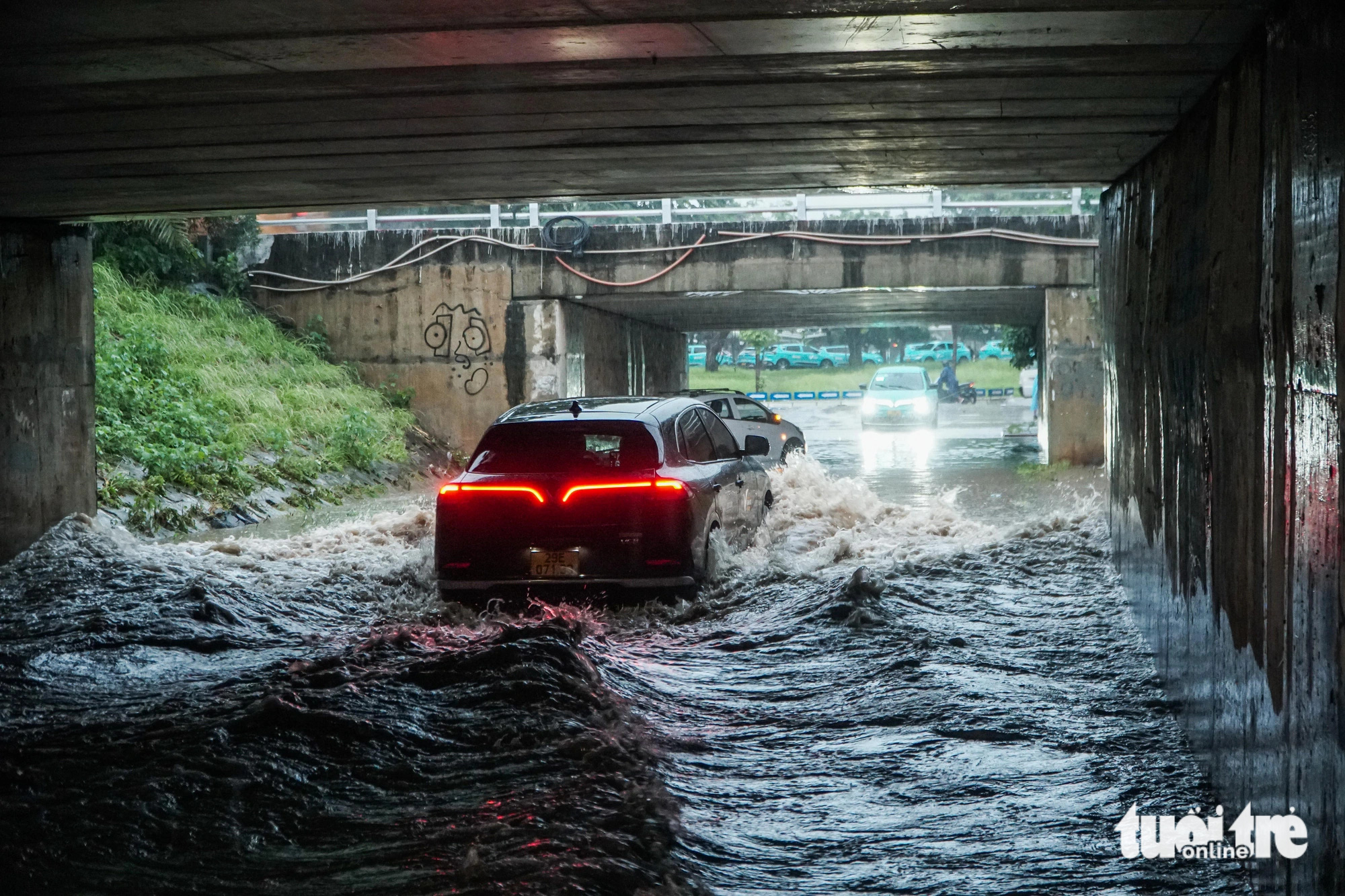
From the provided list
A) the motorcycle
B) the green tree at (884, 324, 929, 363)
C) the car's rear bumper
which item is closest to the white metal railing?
the car's rear bumper

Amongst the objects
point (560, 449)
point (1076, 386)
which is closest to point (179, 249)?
point (1076, 386)

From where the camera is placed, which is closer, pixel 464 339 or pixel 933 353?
pixel 464 339

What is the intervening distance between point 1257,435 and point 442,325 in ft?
60.2

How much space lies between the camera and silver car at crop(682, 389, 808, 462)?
59.8 feet

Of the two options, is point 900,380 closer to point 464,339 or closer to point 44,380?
point 464,339

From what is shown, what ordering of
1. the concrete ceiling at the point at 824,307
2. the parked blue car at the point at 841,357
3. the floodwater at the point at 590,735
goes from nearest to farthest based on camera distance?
the floodwater at the point at 590,735, the concrete ceiling at the point at 824,307, the parked blue car at the point at 841,357

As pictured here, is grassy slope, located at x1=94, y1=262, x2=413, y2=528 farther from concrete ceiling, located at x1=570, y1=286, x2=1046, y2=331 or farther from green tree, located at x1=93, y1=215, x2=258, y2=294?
concrete ceiling, located at x1=570, y1=286, x2=1046, y2=331

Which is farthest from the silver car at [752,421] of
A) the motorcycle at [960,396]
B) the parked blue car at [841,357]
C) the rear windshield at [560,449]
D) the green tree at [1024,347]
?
the parked blue car at [841,357]

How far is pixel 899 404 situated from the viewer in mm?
31812

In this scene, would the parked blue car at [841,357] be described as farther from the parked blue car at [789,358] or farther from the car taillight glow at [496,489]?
the car taillight glow at [496,489]

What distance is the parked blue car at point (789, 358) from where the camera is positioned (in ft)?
203

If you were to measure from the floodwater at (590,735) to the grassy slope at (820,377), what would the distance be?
4262cm

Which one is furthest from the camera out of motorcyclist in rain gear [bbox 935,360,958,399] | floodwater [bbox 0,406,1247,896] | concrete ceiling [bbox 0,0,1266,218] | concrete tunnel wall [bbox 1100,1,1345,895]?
motorcyclist in rain gear [bbox 935,360,958,399]

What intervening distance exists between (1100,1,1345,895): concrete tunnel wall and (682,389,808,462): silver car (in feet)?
33.6
